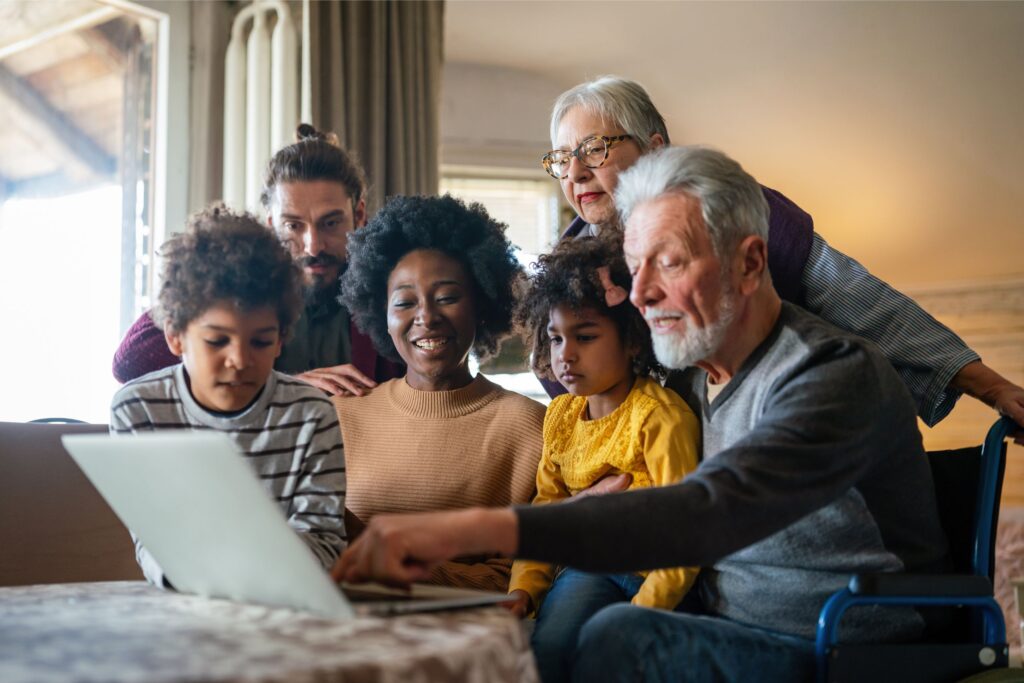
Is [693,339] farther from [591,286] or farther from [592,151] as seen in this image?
[592,151]

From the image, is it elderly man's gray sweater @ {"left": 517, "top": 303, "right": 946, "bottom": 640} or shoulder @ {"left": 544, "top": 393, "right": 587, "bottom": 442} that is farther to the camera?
shoulder @ {"left": 544, "top": 393, "right": 587, "bottom": 442}

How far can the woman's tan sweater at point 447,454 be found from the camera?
77.3 inches

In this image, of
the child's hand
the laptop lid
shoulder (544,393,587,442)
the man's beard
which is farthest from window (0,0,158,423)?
the laptop lid

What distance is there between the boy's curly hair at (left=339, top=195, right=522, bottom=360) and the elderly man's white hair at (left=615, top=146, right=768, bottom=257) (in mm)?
413

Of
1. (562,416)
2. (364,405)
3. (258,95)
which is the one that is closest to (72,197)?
(258,95)

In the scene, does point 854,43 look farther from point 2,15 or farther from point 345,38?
point 2,15

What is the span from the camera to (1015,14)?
495 cm

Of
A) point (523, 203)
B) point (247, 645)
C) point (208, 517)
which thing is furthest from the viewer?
point (523, 203)

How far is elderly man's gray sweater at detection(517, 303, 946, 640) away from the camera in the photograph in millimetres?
1235

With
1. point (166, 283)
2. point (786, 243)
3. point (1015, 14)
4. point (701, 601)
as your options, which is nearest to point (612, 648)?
point (701, 601)

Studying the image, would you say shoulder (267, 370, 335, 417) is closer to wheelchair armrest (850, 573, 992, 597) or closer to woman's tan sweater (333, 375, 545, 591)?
woman's tan sweater (333, 375, 545, 591)

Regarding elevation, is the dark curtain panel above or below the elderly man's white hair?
above

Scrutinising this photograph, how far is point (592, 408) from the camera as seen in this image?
6.44ft

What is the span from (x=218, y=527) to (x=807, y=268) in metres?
1.24
